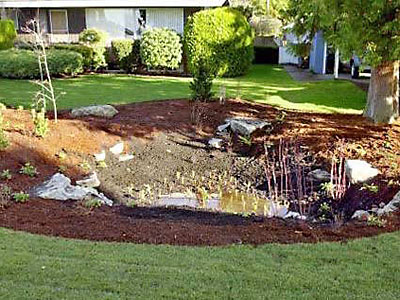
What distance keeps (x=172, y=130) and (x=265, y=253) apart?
6199mm

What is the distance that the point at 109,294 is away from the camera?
335 centimetres

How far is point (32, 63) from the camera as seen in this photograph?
17672 mm

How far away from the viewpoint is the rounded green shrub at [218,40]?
18.7 m

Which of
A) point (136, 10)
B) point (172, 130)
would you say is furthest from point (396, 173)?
point (136, 10)

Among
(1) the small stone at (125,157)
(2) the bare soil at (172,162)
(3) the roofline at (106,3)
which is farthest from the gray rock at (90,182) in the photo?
(3) the roofline at (106,3)

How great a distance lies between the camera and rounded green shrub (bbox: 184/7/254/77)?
61.3 feet

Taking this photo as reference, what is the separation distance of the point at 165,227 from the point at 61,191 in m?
1.94

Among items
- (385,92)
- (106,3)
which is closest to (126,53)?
(106,3)

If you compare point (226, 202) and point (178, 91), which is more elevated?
point (178, 91)

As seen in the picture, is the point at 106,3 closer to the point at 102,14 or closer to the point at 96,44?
the point at 102,14

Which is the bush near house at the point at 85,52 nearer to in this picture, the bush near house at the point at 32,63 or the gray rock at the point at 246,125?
the bush near house at the point at 32,63

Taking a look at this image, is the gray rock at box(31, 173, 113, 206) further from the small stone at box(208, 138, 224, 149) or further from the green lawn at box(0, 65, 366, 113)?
the green lawn at box(0, 65, 366, 113)

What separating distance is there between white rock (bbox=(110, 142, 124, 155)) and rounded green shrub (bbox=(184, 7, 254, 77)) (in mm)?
9884

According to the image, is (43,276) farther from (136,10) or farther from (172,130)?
(136,10)
